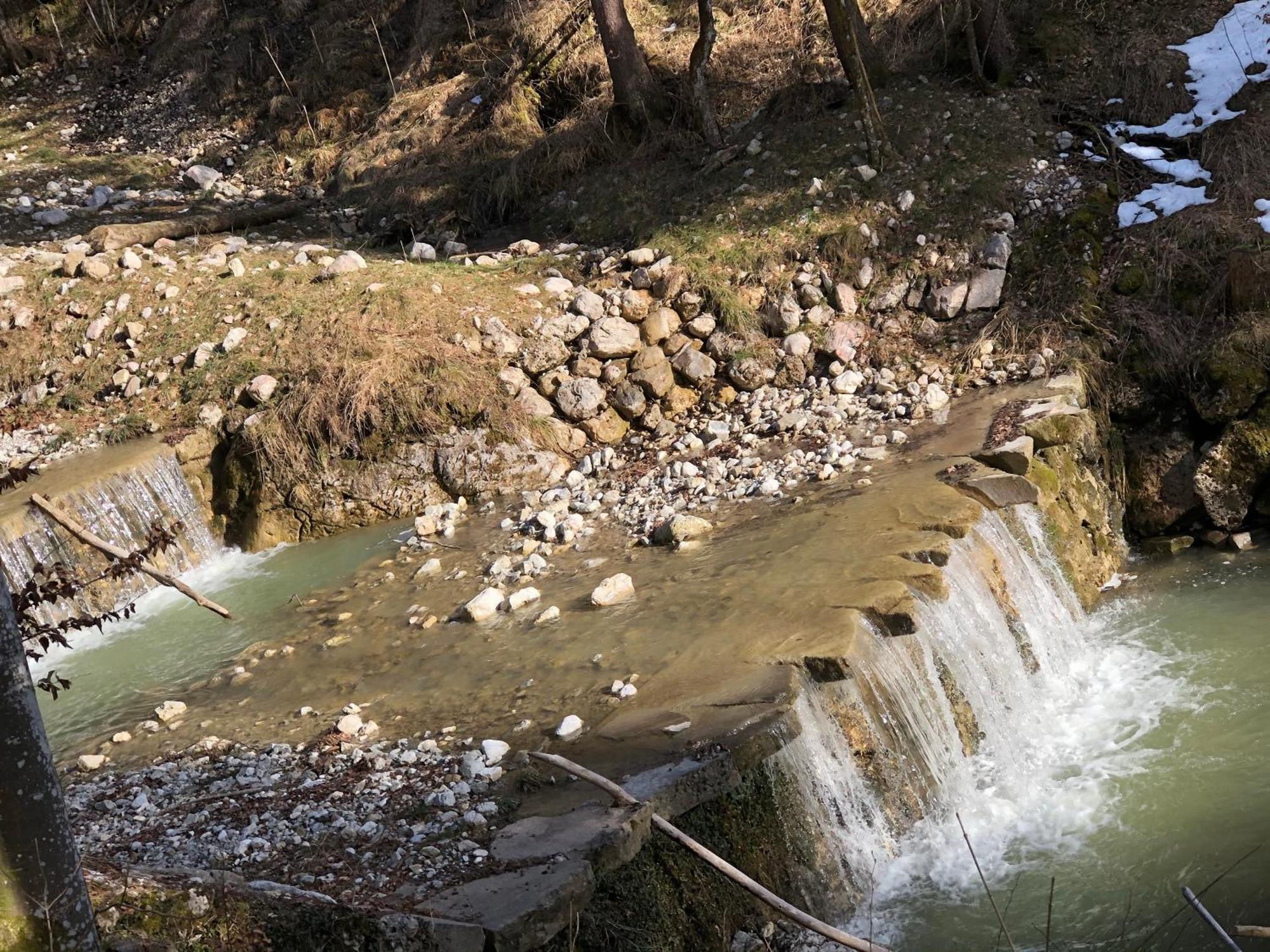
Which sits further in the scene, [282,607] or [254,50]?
[254,50]

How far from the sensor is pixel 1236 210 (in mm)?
9297

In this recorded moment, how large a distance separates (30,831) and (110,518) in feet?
21.6

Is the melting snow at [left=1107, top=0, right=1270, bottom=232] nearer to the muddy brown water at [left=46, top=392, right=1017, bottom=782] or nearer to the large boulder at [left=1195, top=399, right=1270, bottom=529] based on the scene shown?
the large boulder at [left=1195, top=399, right=1270, bottom=529]

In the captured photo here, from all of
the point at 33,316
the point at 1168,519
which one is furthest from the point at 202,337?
the point at 1168,519

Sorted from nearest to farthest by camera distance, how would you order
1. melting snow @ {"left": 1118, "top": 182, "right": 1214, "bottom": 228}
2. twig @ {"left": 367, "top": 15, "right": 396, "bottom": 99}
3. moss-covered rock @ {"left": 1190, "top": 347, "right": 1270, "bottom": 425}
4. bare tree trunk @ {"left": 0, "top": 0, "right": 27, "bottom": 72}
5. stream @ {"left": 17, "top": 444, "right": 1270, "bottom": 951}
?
stream @ {"left": 17, "top": 444, "right": 1270, "bottom": 951}
moss-covered rock @ {"left": 1190, "top": 347, "right": 1270, "bottom": 425}
melting snow @ {"left": 1118, "top": 182, "right": 1214, "bottom": 228}
twig @ {"left": 367, "top": 15, "right": 396, "bottom": 99}
bare tree trunk @ {"left": 0, "top": 0, "right": 27, "bottom": 72}

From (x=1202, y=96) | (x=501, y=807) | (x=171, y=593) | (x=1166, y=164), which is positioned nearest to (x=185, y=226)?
(x=171, y=593)

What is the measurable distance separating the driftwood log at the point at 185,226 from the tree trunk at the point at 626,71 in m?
4.69

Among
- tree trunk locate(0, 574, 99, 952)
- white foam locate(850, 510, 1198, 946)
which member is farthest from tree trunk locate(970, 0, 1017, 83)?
tree trunk locate(0, 574, 99, 952)

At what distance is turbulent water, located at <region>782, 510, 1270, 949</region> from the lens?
4750mm

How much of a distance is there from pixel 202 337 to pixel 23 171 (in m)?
7.60

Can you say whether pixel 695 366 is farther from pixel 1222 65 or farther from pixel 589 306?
pixel 1222 65

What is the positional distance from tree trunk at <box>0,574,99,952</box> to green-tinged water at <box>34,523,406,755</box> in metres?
3.74

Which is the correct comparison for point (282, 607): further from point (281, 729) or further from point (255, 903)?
point (255, 903)

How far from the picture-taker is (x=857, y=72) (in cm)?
1058
